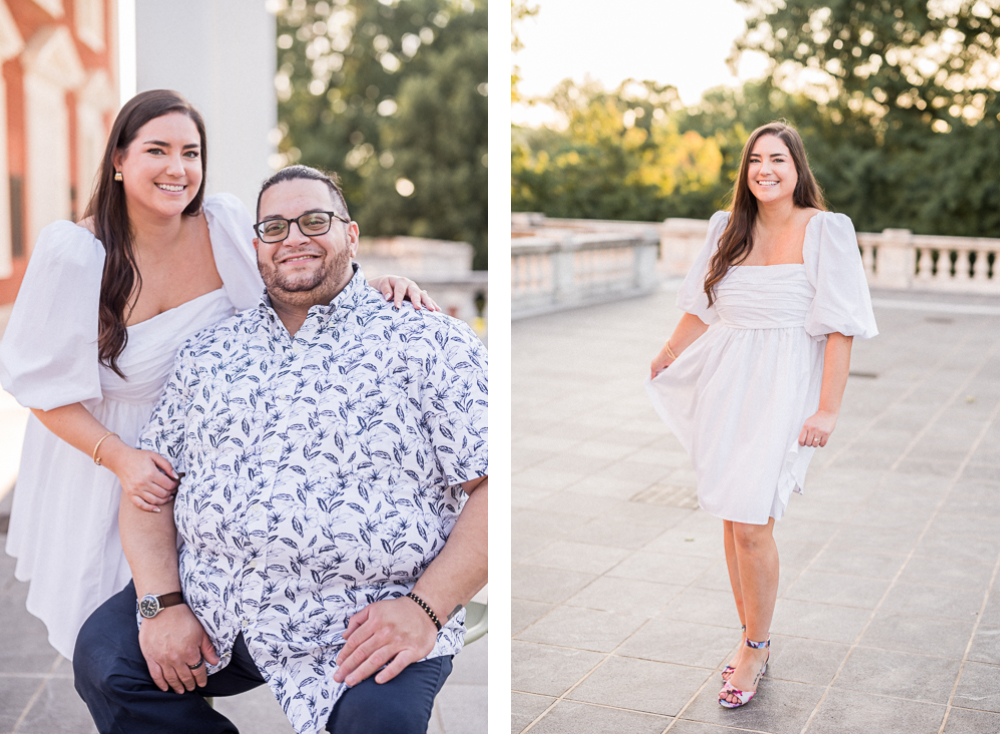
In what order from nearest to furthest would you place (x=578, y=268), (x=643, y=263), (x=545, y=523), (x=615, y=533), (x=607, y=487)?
(x=615, y=533), (x=545, y=523), (x=607, y=487), (x=578, y=268), (x=643, y=263)

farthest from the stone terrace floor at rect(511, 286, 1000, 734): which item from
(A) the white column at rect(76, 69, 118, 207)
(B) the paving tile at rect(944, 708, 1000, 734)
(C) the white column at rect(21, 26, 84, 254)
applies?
(A) the white column at rect(76, 69, 118, 207)

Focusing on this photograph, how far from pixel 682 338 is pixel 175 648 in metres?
1.58

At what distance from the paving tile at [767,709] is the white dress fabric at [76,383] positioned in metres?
1.52

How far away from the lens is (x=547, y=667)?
320 centimetres

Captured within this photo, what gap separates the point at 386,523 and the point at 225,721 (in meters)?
0.59

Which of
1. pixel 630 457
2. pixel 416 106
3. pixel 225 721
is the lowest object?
pixel 630 457

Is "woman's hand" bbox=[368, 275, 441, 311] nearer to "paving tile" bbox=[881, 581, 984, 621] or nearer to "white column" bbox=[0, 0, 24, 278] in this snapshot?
"paving tile" bbox=[881, 581, 984, 621]

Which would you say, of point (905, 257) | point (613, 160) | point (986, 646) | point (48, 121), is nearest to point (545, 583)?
point (986, 646)

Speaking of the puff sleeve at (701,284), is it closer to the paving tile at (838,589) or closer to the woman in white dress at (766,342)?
the woman in white dress at (766,342)

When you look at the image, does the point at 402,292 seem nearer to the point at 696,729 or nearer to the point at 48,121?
the point at 696,729

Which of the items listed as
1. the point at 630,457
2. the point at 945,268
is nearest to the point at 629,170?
the point at 945,268

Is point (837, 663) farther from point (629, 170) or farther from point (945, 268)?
point (629, 170)

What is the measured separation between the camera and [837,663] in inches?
124

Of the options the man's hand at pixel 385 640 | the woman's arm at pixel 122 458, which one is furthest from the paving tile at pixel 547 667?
the woman's arm at pixel 122 458
